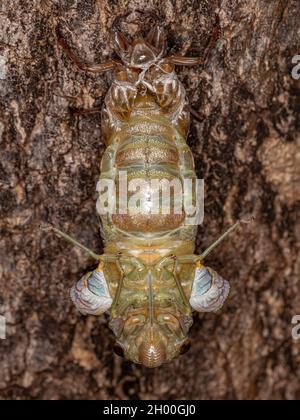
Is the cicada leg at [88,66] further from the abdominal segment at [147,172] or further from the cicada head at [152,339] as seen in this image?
the cicada head at [152,339]

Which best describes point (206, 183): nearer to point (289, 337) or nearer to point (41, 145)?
point (41, 145)

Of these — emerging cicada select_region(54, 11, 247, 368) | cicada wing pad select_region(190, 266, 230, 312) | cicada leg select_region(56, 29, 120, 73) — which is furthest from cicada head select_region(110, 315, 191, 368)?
cicada leg select_region(56, 29, 120, 73)

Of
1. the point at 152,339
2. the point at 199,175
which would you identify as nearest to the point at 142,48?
the point at 199,175

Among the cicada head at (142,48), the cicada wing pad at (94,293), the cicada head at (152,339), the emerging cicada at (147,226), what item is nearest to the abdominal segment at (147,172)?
the emerging cicada at (147,226)

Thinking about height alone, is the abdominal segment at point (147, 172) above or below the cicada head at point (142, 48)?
below

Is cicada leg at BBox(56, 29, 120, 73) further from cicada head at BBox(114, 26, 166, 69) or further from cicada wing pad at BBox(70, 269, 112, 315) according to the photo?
cicada wing pad at BBox(70, 269, 112, 315)

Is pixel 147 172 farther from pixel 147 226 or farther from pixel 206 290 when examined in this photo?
pixel 206 290
